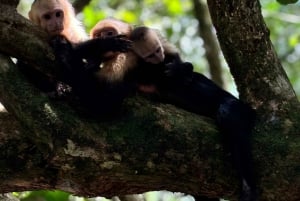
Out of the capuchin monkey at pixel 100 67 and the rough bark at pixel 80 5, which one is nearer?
the capuchin monkey at pixel 100 67

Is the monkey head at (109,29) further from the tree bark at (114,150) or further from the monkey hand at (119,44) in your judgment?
the tree bark at (114,150)

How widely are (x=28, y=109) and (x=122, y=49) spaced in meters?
0.62

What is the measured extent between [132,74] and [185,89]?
28 cm

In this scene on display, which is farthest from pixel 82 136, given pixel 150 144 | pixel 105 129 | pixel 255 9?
pixel 255 9

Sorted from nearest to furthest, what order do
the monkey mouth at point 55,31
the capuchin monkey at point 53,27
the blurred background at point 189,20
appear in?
the capuchin monkey at point 53,27, the monkey mouth at point 55,31, the blurred background at point 189,20

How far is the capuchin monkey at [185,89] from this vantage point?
104 inches

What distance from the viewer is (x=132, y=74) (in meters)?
3.07

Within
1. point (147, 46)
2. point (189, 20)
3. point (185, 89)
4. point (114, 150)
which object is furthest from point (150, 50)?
point (189, 20)

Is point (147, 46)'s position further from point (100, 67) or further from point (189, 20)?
point (189, 20)

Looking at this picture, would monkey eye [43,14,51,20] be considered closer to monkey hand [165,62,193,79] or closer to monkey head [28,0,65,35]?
monkey head [28,0,65,35]

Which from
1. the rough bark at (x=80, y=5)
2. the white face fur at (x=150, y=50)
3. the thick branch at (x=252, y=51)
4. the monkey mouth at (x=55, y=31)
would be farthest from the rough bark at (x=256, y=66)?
the rough bark at (x=80, y=5)

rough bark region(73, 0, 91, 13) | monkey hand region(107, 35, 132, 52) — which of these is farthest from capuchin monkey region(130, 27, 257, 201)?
rough bark region(73, 0, 91, 13)

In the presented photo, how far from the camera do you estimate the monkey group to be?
2.59 m

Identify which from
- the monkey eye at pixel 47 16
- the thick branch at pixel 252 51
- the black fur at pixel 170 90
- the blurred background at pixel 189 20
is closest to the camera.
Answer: the black fur at pixel 170 90
